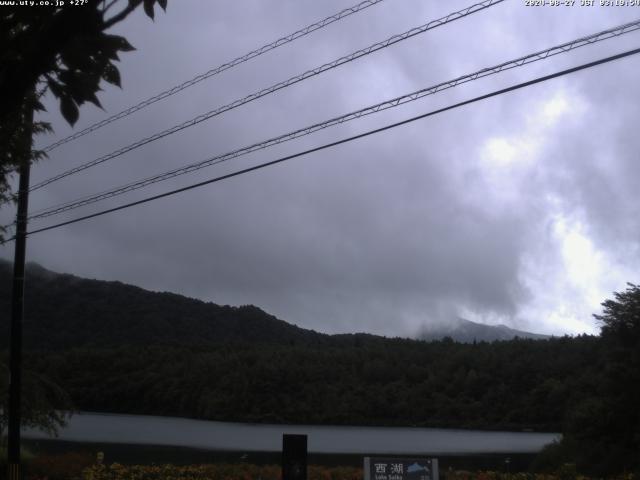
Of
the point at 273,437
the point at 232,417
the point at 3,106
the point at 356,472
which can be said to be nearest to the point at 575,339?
the point at 273,437

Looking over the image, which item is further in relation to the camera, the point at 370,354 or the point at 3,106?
the point at 370,354

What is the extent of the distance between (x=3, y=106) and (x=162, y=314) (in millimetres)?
70619

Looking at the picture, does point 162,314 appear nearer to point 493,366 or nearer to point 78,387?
point 78,387

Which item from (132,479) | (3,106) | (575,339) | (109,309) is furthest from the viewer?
(575,339)

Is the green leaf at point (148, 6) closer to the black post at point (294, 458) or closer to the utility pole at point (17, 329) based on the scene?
the black post at point (294, 458)

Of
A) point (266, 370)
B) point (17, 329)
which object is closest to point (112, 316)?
point (266, 370)

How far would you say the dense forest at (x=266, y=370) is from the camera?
51.8 metres

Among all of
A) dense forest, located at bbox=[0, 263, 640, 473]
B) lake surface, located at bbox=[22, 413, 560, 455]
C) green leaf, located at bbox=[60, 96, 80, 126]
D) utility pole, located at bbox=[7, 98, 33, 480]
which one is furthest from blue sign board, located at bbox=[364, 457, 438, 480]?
dense forest, located at bbox=[0, 263, 640, 473]

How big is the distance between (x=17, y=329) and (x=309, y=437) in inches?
1418

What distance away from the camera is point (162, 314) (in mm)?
72812

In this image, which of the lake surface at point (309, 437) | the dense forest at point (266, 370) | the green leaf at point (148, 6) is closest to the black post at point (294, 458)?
the green leaf at point (148, 6)

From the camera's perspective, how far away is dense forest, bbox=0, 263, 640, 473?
2039 inches

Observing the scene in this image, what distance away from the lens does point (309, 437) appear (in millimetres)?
49906

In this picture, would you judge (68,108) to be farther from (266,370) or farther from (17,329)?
(266,370)
